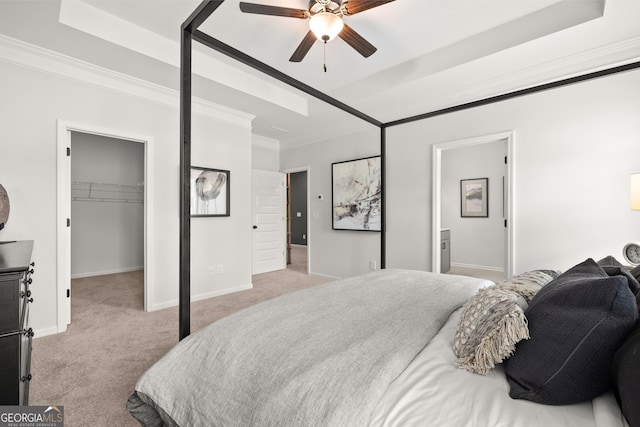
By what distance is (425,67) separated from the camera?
10.2 ft

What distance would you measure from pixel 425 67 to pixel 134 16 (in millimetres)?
2767

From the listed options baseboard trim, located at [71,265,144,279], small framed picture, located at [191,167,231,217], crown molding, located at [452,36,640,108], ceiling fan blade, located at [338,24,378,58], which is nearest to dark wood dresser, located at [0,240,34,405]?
ceiling fan blade, located at [338,24,378,58]

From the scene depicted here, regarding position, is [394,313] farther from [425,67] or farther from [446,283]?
[425,67]

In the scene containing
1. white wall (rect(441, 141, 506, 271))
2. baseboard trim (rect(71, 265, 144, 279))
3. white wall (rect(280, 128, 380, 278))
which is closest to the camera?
white wall (rect(280, 128, 380, 278))

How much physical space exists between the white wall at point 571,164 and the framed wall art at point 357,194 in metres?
1.29

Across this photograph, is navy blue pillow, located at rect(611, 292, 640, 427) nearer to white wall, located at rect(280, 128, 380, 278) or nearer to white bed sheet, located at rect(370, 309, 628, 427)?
white bed sheet, located at rect(370, 309, 628, 427)

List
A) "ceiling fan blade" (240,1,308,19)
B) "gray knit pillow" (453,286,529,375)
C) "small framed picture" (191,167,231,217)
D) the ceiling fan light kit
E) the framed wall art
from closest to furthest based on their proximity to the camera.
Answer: "gray knit pillow" (453,286,529,375)
"ceiling fan blade" (240,1,308,19)
the ceiling fan light kit
"small framed picture" (191,167,231,217)
the framed wall art

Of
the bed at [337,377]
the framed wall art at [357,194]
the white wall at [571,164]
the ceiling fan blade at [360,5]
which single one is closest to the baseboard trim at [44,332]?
the bed at [337,377]

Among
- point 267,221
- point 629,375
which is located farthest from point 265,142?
point 629,375

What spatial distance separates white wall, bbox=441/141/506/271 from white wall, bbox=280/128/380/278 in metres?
2.22

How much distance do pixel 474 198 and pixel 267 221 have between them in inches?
158

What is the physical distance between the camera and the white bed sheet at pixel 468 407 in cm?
73

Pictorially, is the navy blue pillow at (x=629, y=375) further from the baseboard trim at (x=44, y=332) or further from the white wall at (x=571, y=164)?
the baseboard trim at (x=44, y=332)

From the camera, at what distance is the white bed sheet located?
0.73 metres
